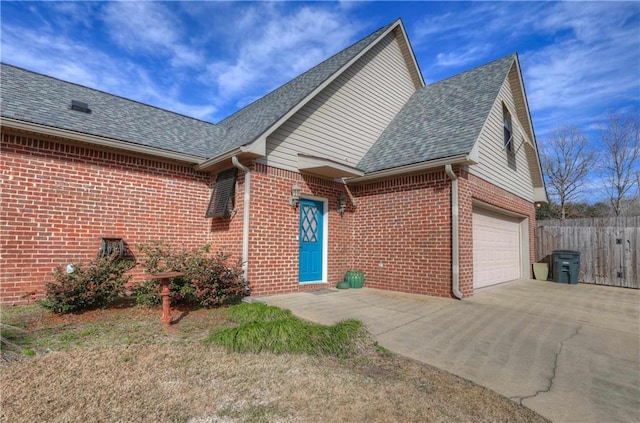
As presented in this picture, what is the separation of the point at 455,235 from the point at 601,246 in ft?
23.3

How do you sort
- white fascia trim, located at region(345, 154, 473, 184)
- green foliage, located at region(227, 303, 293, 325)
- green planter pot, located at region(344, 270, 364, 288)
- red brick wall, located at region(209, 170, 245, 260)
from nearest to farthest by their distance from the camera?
green foliage, located at region(227, 303, 293, 325)
white fascia trim, located at region(345, 154, 473, 184)
red brick wall, located at region(209, 170, 245, 260)
green planter pot, located at region(344, 270, 364, 288)

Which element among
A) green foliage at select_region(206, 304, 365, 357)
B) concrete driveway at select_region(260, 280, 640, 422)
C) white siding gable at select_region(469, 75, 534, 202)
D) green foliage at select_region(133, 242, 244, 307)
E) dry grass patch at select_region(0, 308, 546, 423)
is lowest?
concrete driveway at select_region(260, 280, 640, 422)

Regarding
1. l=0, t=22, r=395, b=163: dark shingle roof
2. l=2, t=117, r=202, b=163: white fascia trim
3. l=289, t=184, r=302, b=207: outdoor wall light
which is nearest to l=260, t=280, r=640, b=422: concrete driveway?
l=289, t=184, r=302, b=207: outdoor wall light

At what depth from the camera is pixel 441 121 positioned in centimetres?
907

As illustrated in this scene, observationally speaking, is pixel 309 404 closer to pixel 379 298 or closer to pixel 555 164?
pixel 379 298

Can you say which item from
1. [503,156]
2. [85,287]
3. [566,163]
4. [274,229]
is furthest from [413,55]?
[566,163]

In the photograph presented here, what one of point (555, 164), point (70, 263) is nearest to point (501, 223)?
point (70, 263)

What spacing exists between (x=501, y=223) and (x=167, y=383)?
35.3ft

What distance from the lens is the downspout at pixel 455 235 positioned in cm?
702

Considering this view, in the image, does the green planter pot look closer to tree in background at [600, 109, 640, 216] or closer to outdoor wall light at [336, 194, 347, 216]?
outdoor wall light at [336, 194, 347, 216]

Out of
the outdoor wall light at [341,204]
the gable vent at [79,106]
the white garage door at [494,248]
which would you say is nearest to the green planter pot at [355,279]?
the outdoor wall light at [341,204]

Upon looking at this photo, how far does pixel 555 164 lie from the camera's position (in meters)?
25.8

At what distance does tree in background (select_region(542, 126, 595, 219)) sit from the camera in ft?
81.0

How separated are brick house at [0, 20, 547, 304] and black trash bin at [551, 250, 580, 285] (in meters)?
2.04
